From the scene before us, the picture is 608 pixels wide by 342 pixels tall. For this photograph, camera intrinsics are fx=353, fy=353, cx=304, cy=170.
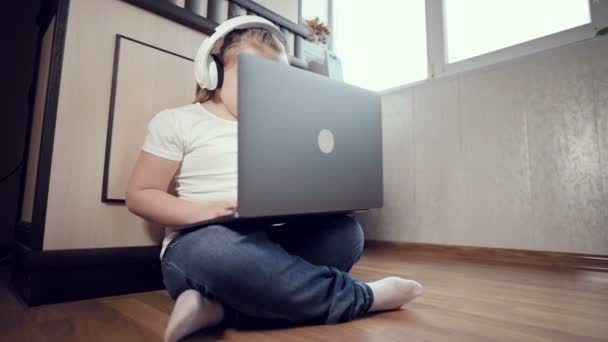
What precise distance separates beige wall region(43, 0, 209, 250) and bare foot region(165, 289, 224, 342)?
411 millimetres

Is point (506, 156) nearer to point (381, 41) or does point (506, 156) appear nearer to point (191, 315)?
point (381, 41)

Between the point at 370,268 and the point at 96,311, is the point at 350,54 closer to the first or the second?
the point at 370,268

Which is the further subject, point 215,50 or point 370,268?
point 370,268

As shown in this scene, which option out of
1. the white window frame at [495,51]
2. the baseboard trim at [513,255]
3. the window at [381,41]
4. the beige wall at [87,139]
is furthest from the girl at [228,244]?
the window at [381,41]

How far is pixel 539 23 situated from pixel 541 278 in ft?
3.51

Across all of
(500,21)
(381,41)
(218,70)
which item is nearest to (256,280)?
(218,70)

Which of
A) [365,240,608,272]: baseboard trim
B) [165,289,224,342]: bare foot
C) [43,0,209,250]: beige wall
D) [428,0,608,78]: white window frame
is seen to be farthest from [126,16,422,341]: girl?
[428,0,608,78]: white window frame

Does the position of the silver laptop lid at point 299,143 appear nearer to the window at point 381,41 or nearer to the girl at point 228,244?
the girl at point 228,244

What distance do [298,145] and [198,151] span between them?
27cm

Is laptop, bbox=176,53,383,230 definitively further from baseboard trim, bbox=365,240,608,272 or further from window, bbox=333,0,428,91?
window, bbox=333,0,428,91

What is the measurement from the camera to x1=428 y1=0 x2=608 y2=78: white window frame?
1.32m

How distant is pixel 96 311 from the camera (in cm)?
70

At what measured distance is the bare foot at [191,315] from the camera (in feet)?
1.67

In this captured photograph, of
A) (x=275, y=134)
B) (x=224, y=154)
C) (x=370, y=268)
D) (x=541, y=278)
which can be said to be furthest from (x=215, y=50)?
(x=541, y=278)
